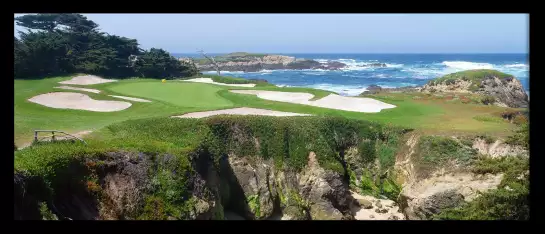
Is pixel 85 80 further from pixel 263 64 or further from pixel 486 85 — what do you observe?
pixel 263 64

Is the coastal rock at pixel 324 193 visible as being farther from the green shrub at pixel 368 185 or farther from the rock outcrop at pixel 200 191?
the green shrub at pixel 368 185

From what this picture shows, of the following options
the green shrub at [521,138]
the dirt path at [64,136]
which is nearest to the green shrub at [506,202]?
the green shrub at [521,138]

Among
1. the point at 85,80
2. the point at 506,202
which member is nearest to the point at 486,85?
the point at 506,202

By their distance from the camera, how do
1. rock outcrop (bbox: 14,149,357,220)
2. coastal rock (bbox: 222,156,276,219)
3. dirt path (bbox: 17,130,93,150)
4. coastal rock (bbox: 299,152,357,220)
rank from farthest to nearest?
coastal rock (bbox: 299,152,357,220) < coastal rock (bbox: 222,156,276,219) < dirt path (bbox: 17,130,93,150) < rock outcrop (bbox: 14,149,357,220)

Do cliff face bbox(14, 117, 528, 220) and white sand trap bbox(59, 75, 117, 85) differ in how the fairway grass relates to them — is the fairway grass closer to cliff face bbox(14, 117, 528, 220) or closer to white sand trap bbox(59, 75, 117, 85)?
cliff face bbox(14, 117, 528, 220)

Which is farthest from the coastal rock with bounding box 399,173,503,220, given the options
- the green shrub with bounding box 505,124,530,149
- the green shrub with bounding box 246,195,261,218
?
the green shrub with bounding box 246,195,261,218
